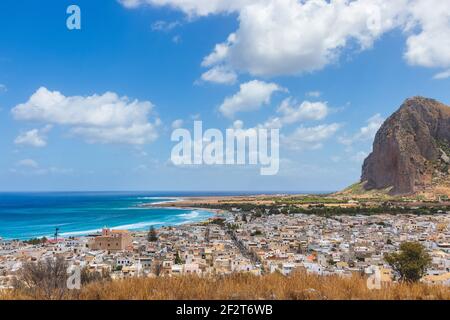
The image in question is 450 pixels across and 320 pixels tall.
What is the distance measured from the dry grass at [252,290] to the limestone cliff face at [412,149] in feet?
254

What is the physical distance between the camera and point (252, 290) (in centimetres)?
426

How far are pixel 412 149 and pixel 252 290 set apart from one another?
273 ft

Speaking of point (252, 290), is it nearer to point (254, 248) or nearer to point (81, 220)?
point (254, 248)

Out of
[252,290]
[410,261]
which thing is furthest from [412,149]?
[252,290]

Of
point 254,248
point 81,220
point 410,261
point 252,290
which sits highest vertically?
point 252,290

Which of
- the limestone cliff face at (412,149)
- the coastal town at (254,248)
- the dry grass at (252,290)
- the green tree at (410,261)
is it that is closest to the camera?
the dry grass at (252,290)

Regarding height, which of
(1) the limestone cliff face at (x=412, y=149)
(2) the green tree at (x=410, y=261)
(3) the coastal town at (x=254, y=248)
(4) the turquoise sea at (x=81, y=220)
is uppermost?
(1) the limestone cliff face at (x=412, y=149)

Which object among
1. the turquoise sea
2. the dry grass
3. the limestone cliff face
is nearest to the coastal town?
the dry grass

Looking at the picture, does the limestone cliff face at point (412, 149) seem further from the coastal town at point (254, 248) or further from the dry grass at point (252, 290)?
the dry grass at point (252, 290)

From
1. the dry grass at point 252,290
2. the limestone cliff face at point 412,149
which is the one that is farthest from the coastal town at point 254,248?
the limestone cliff face at point 412,149

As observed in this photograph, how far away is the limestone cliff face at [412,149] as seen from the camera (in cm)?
7656

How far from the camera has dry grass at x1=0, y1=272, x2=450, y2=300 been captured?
159 inches

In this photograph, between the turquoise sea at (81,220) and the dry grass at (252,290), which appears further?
the turquoise sea at (81,220)
